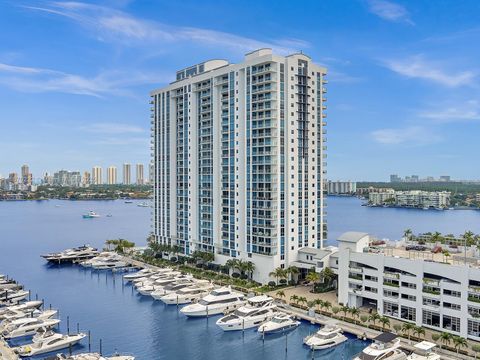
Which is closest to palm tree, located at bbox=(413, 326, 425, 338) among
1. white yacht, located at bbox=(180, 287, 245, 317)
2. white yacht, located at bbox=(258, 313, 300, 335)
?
white yacht, located at bbox=(258, 313, 300, 335)

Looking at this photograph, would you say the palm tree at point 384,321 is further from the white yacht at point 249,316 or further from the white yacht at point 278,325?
the white yacht at point 249,316

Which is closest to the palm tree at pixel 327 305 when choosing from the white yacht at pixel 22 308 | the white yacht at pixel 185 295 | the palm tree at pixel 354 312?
the palm tree at pixel 354 312

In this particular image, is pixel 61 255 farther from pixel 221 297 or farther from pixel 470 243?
pixel 470 243

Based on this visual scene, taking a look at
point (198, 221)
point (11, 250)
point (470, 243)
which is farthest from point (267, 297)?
point (11, 250)

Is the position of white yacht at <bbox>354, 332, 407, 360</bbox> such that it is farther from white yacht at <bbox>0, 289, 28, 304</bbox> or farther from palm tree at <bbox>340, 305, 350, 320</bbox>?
white yacht at <bbox>0, 289, 28, 304</bbox>

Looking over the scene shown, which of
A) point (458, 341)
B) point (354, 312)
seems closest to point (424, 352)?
point (458, 341)

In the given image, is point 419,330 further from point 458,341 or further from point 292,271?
point 292,271

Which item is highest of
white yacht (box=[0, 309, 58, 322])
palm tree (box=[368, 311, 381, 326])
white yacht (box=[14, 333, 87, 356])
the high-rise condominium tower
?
the high-rise condominium tower
